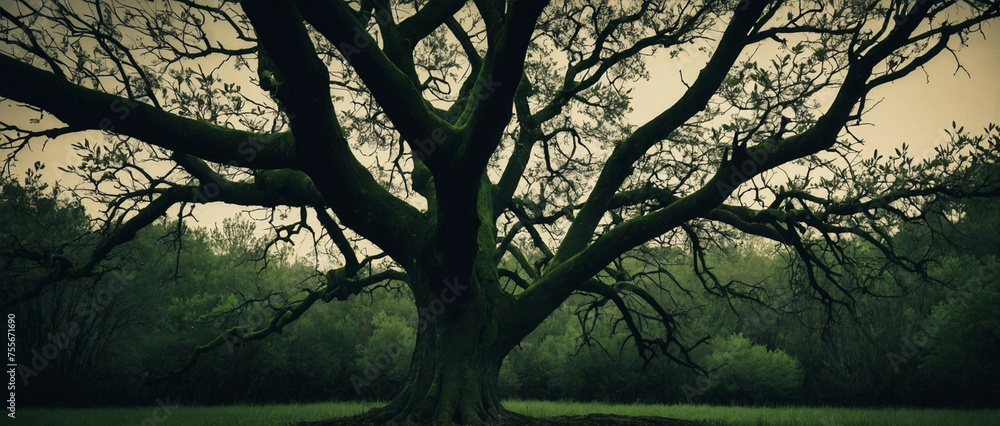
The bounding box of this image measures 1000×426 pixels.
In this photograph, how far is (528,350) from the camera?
2722 centimetres

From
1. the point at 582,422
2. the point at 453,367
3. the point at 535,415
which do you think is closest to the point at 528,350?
the point at 535,415

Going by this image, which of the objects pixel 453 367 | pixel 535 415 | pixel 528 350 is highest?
pixel 528 350

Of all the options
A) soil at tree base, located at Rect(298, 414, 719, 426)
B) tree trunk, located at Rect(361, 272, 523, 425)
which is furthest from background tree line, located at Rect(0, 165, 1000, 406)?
tree trunk, located at Rect(361, 272, 523, 425)

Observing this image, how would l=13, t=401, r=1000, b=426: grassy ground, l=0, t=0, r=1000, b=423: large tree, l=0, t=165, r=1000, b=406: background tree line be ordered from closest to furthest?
l=0, t=0, r=1000, b=423: large tree
l=13, t=401, r=1000, b=426: grassy ground
l=0, t=165, r=1000, b=406: background tree line

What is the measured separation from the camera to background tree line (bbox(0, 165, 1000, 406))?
1992cm

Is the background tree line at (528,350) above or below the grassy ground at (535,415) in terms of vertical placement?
above

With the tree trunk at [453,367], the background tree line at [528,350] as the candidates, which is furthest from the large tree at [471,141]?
the background tree line at [528,350]

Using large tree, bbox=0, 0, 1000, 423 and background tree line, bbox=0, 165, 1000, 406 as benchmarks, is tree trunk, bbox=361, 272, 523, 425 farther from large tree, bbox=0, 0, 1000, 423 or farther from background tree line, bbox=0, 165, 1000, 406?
background tree line, bbox=0, 165, 1000, 406

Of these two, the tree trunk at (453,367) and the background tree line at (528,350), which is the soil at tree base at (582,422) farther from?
the background tree line at (528,350)

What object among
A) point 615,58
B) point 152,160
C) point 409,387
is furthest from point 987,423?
point 152,160

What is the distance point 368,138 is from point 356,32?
6.47m

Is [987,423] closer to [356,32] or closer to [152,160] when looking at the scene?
[356,32]

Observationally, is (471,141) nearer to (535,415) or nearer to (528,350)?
(535,415)

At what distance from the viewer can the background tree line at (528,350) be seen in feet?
65.4
